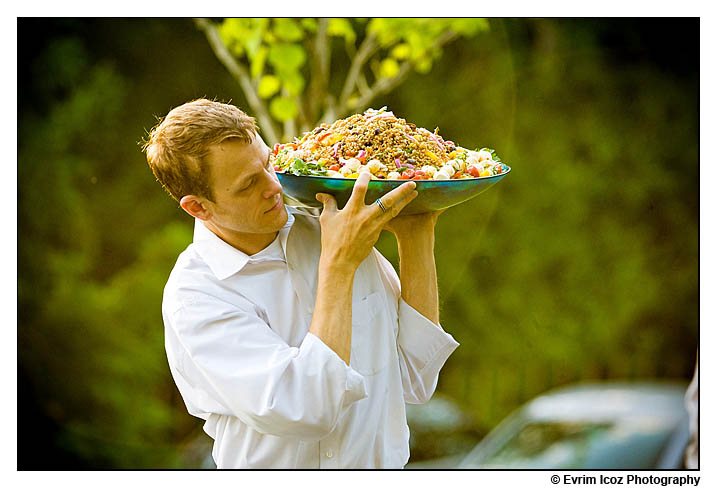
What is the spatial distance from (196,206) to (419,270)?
21.8 inches

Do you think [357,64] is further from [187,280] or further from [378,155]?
[187,280]

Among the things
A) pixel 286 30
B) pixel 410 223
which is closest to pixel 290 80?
pixel 286 30

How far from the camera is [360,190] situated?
1546mm

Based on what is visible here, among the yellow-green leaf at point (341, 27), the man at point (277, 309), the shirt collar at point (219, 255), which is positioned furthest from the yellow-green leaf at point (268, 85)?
the shirt collar at point (219, 255)

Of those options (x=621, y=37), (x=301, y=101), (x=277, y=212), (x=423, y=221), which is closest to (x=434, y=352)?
(x=423, y=221)

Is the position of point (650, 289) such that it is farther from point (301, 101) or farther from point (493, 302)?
point (301, 101)

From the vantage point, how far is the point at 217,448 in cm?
178

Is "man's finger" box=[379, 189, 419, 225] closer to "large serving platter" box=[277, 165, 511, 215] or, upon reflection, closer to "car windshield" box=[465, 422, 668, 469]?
"large serving platter" box=[277, 165, 511, 215]

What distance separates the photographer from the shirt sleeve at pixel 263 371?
152 cm

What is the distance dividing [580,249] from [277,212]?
8.08 feet

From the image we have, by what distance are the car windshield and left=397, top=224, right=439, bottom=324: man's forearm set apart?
1515 mm

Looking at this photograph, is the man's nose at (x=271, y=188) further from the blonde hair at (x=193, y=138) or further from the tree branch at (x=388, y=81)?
the tree branch at (x=388, y=81)

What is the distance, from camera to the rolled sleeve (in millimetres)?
1850

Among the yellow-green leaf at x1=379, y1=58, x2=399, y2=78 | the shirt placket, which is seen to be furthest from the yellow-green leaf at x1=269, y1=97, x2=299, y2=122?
the shirt placket
